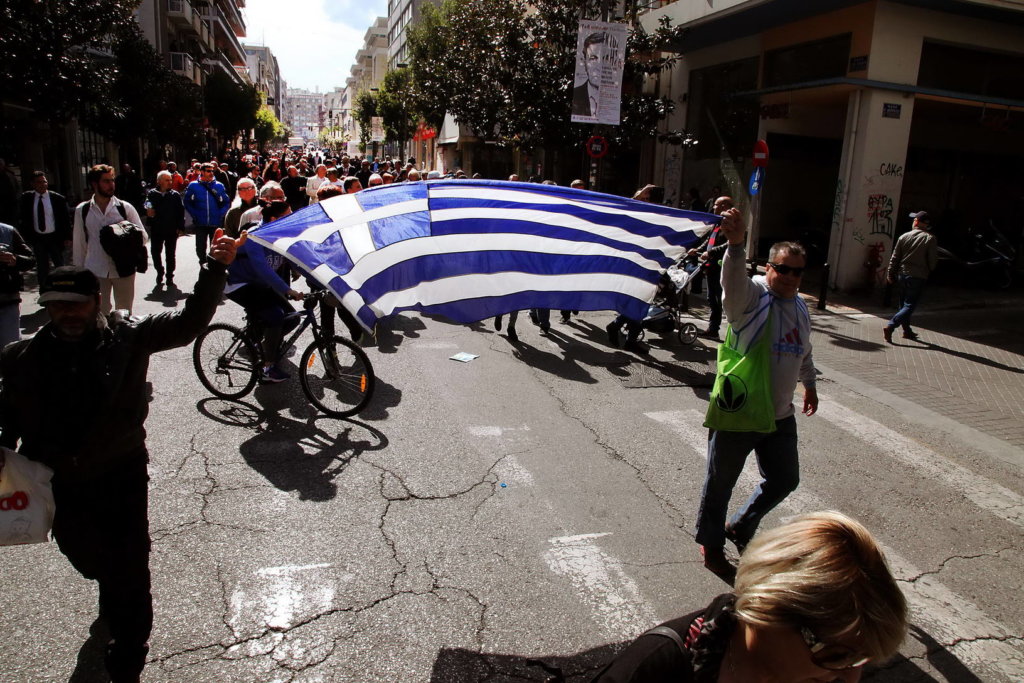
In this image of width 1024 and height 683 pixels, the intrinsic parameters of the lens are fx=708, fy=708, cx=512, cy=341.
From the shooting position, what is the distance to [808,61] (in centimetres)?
1516

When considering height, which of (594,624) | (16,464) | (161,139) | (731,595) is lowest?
(594,624)

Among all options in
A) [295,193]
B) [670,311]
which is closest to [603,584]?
[670,311]

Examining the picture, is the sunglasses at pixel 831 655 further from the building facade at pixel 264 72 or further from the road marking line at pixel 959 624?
the building facade at pixel 264 72

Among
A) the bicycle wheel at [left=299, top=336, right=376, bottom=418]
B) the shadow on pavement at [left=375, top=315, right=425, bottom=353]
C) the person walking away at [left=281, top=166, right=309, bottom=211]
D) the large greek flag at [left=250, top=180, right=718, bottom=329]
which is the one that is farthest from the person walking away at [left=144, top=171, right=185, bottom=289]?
the large greek flag at [left=250, top=180, right=718, bottom=329]

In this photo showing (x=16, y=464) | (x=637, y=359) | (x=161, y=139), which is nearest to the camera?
(x=16, y=464)

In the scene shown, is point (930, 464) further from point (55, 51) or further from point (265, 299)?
point (55, 51)

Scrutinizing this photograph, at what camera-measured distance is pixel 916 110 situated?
55.4 feet

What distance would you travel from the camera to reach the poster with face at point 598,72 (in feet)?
45.7

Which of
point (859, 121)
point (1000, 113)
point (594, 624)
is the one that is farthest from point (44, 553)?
point (1000, 113)

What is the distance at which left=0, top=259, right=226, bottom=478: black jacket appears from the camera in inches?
108

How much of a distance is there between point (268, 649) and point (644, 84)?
19.7 m

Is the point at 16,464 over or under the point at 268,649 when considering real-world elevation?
over

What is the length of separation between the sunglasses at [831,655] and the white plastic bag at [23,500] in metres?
2.72

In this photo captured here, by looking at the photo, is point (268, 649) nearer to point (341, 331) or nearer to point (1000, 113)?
point (341, 331)
